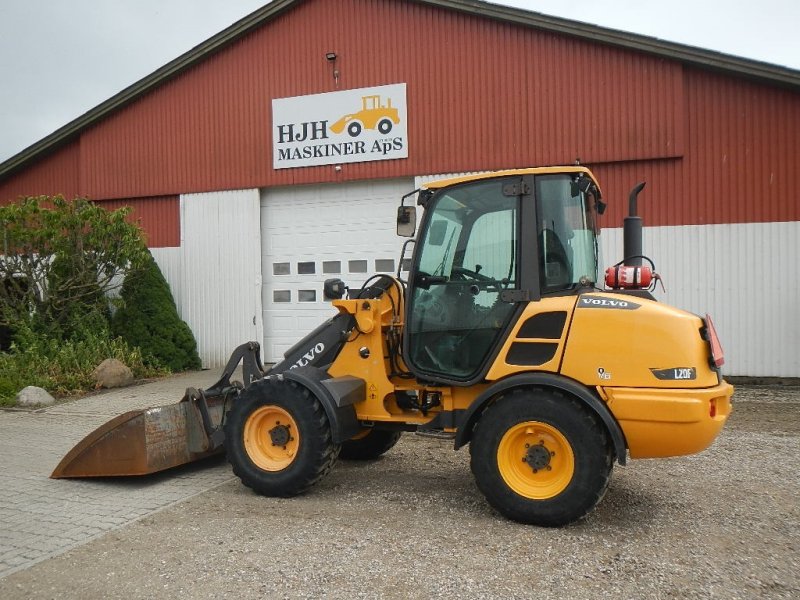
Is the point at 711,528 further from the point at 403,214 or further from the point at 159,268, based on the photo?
the point at 159,268

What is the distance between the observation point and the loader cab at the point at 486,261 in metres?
4.95

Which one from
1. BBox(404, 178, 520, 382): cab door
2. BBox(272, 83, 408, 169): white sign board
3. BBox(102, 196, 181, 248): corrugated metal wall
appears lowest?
BBox(404, 178, 520, 382): cab door

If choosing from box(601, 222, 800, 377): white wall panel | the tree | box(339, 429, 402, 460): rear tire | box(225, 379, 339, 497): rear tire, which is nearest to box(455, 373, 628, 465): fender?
box(225, 379, 339, 497): rear tire

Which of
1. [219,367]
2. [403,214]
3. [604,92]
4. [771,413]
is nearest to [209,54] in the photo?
[219,367]

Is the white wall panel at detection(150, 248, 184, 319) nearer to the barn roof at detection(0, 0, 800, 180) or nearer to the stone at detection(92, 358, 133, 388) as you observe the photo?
the stone at detection(92, 358, 133, 388)

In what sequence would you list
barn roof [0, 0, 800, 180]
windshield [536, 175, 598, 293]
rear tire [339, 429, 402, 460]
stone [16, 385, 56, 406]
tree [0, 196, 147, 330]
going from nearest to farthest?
windshield [536, 175, 598, 293] < rear tire [339, 429, 402, 460] < stone [16, 385, 56, 406] < barn roof [0, 0, 800, 180] < tree [0, 196, 147, 330]

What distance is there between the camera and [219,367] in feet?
43.9

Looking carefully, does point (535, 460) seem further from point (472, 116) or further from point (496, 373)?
point (472, 116)

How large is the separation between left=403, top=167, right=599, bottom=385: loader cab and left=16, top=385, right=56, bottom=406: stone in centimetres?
709

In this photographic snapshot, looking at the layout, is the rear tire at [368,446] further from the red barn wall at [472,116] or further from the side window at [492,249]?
the red barn wall at [472,116]

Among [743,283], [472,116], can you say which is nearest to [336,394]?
[472,116]

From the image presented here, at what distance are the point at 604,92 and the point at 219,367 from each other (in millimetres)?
8351

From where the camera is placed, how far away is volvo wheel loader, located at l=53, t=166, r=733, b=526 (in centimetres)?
455

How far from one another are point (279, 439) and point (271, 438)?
82 mm
